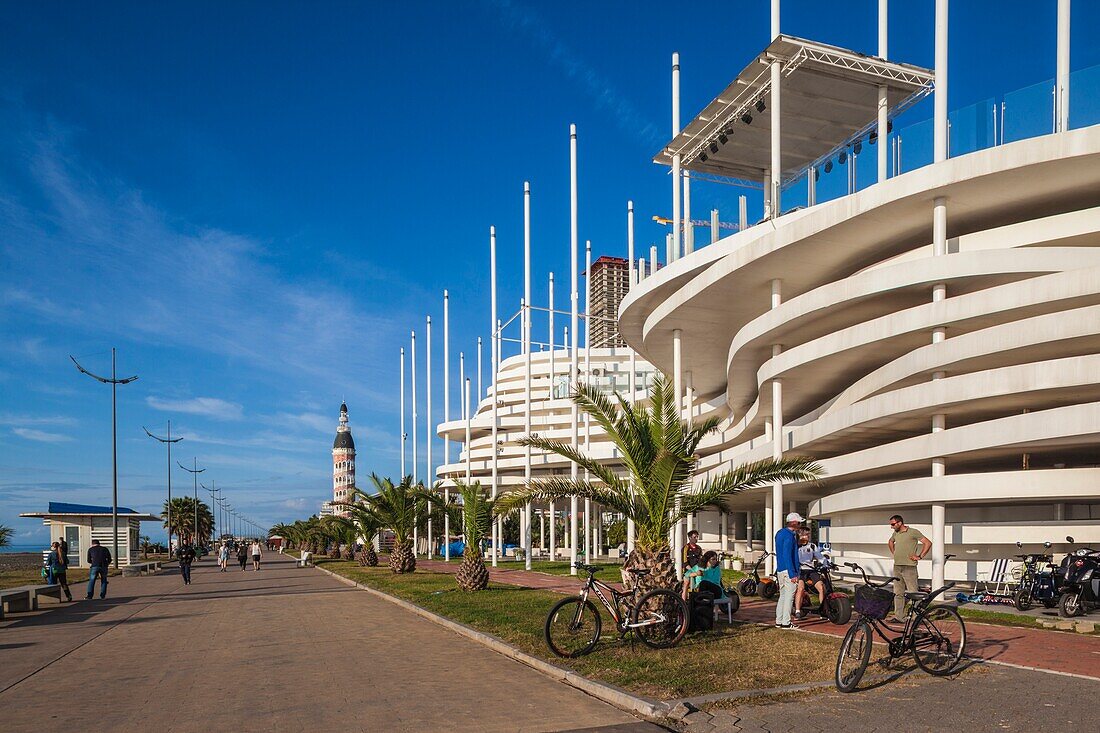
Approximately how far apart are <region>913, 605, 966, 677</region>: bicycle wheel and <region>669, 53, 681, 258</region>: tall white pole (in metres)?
19.9

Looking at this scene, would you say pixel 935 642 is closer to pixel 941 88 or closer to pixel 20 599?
pixel 941 88

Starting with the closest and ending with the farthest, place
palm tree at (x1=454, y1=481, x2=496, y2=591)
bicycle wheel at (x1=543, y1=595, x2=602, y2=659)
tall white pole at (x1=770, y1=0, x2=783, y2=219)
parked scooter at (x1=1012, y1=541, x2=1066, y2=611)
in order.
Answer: bicycle wheel at (x1=543, y1=595, x2=602, y2=659) → parked scooter at (x1=1012, y1=541, x2=1066, y2=611) → palm tree at (x1=454, y1=481, x2=496, y2=591) → tall white pole at (x1=770, y1=0, x2=783, y2=219)

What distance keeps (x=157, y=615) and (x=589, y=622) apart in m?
11.9

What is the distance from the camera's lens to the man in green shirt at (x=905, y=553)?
12.3 meters

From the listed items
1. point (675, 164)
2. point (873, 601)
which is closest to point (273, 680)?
point (873, 601)

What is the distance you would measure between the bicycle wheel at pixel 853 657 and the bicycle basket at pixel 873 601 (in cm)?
14

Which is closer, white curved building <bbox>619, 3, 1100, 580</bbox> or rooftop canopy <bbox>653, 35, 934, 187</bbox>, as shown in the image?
white curved building <bbox>619, 3, 1100, 580</bbox>

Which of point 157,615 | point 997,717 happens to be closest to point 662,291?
point 157,615

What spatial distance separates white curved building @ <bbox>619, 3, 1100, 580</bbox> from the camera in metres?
17.2

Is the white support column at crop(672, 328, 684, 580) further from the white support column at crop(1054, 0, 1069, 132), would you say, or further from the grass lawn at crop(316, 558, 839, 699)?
the white support column at crop(1054, 0, 1069, 132)

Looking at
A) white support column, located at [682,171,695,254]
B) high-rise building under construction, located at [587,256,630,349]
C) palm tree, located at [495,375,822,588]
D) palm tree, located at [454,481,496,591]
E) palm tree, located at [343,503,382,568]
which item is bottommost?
palm tree, located at [343,503,382,568]

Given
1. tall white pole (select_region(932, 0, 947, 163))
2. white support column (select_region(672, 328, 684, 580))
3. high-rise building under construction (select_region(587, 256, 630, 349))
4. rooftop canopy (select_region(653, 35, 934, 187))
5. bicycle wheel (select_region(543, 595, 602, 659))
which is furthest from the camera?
high-rise building under construction (select_region(587, 256, 630, 349))

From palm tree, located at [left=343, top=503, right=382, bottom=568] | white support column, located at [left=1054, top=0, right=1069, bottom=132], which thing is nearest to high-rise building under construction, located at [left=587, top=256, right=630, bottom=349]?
palm tree, located at [left=343, top=503, right=382, bottom=568]

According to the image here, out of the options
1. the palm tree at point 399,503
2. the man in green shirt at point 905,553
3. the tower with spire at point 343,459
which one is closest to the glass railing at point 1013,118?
the man in green shirt at point 905,553
